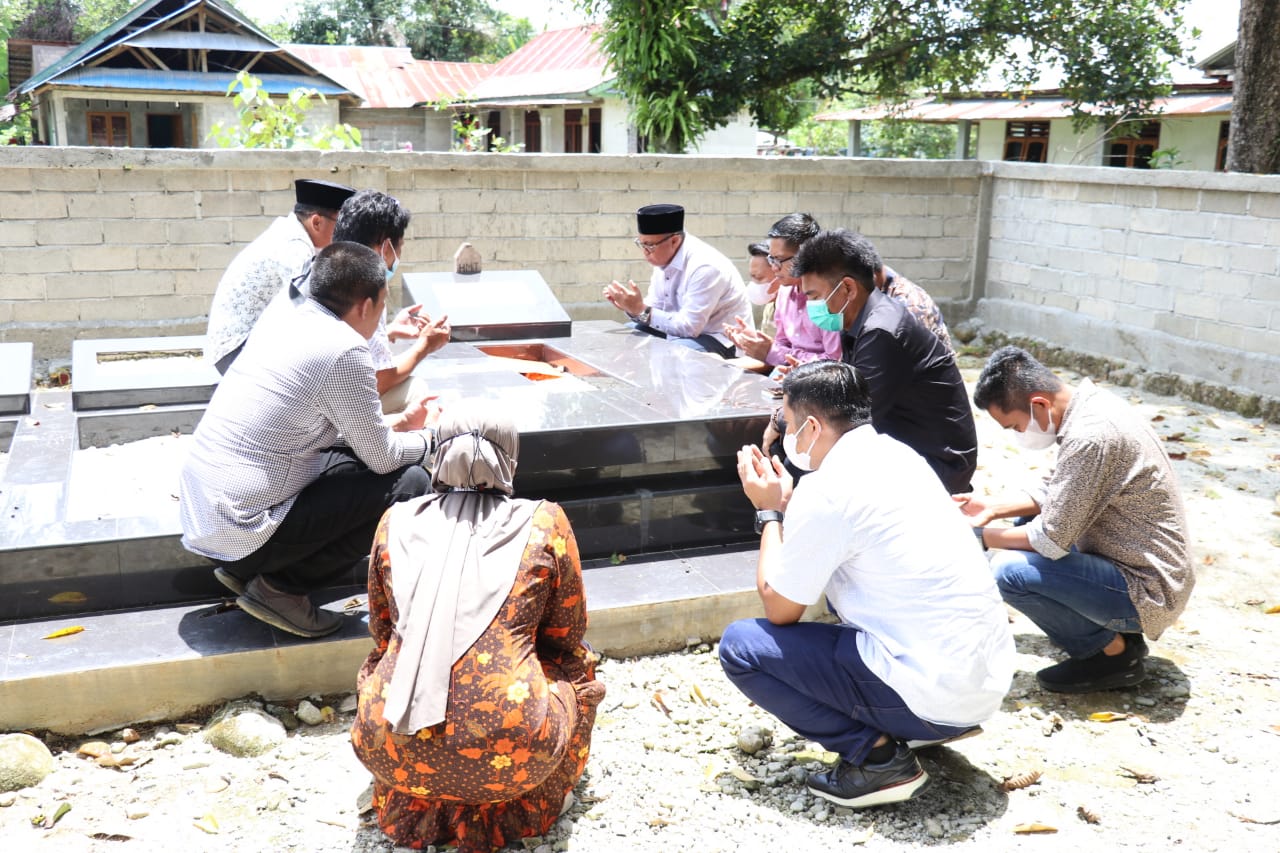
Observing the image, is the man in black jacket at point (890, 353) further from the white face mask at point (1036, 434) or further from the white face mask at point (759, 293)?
the white face mask at point (759, 293)

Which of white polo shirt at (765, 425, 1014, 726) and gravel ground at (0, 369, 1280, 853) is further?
gravel ground at (0, 369, 1280, 853)

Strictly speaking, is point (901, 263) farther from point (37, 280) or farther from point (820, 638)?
point (820, 638)

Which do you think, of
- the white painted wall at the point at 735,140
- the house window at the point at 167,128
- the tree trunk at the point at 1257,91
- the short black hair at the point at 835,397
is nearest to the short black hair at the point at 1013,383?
the short black hair at the point at 835,397

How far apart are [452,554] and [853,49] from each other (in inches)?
520

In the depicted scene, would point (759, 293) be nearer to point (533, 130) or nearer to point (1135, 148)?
point (1135, 148)

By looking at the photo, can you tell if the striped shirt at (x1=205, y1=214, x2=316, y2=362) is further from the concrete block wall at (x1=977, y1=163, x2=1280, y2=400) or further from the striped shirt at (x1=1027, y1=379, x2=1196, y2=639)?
the concrete block wall at (x1=977, y1=163, x2=1280, y2=400)

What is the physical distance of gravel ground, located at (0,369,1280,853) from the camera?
3057 millimetres

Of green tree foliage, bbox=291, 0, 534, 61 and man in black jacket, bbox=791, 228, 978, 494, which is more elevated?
green tree foliage, bbox=291, 0, 534, 61

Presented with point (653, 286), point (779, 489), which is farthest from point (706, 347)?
point (779, 489)

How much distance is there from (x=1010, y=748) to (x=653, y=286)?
14.1 feet

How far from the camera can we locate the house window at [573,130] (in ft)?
76.0

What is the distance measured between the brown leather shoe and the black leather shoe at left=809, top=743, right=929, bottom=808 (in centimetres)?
173

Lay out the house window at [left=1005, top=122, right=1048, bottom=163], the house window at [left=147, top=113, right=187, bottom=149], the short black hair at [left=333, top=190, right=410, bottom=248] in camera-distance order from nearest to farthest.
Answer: the short black hair at [left=333, top=190, right=410, bottom=248], the house window at [left=1005, top=122, right=1048, bottom=163], the house window at [left=147, top=113, right=187, bottom=149]

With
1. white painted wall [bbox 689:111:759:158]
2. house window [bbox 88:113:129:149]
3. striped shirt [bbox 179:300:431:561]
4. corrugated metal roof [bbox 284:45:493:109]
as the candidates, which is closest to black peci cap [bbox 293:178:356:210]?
striped shirt [bbox 179:300:431:561]
